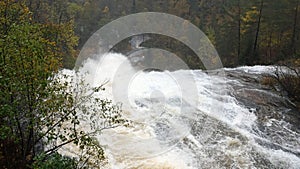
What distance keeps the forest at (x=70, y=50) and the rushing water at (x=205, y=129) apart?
90 centimetres

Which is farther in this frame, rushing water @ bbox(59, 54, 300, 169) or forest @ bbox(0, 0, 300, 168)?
rushing water @ bbox(59, 54, 300, 169)

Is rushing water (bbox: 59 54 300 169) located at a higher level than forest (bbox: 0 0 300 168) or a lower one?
lower

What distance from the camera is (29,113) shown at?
5.48m

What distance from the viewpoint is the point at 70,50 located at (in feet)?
69.0

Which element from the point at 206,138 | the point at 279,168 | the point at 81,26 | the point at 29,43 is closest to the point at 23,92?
the point at 29,43

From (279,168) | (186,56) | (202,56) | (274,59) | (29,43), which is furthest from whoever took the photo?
(186,56)

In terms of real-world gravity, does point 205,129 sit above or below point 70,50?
below

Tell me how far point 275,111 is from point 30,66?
29.9 ft

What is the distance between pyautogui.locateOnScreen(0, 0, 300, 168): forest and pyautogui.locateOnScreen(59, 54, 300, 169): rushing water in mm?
904

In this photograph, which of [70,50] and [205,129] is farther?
[70,50]

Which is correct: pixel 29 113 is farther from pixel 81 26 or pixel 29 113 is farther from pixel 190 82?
pixel 81 26

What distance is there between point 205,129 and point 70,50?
44.7ft

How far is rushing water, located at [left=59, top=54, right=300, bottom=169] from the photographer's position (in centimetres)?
830

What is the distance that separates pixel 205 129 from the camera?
999 cm
